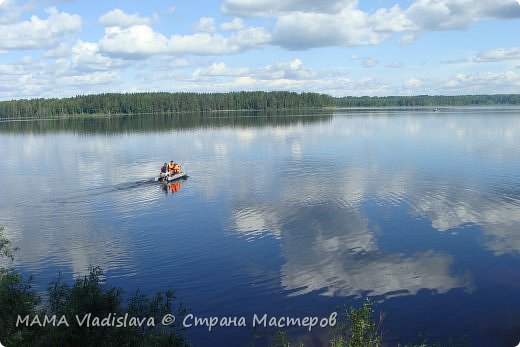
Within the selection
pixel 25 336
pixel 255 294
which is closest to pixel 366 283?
pixel 255 294

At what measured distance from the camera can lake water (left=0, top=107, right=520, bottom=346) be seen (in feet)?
69.2

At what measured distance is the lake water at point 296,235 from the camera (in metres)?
21.1

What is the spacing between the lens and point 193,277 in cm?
2397

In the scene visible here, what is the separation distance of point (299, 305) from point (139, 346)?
31.6ft

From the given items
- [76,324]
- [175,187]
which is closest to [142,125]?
[175,187]

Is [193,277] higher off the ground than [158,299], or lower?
lower

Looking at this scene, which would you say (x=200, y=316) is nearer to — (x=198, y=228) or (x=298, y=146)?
(x=198, y=228)

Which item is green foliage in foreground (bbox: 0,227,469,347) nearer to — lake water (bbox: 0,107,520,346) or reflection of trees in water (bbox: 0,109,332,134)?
lake water (bbox: 0,107,520,346)

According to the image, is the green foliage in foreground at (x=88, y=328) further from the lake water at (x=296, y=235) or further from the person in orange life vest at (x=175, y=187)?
the person in orange life vest at (x=175, y=187)

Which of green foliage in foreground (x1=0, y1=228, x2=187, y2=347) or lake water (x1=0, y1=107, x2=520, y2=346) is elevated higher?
green foliage in foreground (x1=0, y1=228, x2=187, y2=347)

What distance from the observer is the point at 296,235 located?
30.2 meters

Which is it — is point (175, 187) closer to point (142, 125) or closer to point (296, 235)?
point (296, 235)

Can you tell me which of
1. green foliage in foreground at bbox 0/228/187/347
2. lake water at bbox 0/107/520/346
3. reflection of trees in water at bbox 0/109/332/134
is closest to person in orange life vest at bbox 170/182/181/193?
lake water at bbox 0/107/520/346

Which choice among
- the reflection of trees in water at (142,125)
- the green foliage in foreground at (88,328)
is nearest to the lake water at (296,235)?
the green foliage in foreground at (88,328)
